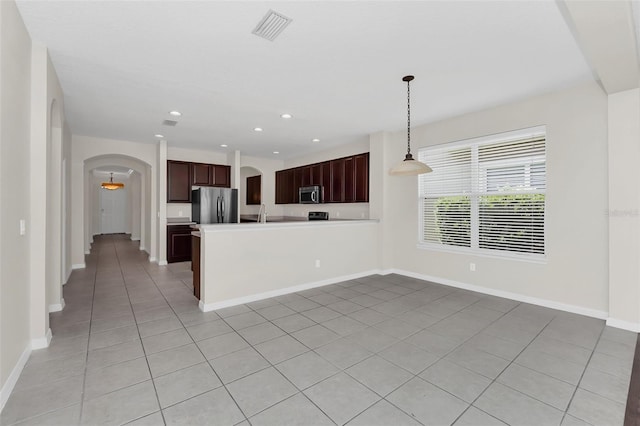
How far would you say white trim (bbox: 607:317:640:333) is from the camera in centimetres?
302

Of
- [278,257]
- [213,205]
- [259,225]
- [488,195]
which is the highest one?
[488,195]

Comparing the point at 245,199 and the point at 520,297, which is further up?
the point at 245,199

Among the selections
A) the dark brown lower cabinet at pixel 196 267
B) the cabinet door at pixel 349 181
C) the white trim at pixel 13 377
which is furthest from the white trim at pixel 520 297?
the white trim at pixel 13 377

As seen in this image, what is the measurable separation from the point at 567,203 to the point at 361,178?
3.23 metres

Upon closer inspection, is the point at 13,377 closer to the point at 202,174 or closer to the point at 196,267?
the point at 196,267

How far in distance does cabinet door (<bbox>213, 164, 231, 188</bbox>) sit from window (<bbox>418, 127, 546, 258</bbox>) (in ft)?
15.6

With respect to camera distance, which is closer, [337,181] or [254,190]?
[337,181]

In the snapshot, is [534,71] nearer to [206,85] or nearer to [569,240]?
[569,240]

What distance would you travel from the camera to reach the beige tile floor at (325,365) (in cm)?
180

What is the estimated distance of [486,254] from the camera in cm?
428

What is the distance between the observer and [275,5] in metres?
2.04

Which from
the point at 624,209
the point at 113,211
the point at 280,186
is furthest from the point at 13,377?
the point at 113,211

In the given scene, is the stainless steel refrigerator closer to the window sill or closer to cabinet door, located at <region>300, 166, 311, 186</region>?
cabinet door, located at <region>300, 166, 311, 186</region>

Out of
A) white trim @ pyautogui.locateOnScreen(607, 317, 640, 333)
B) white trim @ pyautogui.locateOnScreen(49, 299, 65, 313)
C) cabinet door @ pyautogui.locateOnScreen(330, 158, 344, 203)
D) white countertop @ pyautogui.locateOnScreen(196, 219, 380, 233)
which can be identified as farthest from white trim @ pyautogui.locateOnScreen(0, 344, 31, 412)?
white trim @ pyautogui.locateOnScreen(607, 317, 640, 333)
